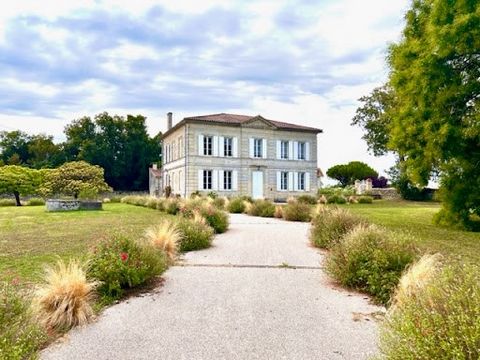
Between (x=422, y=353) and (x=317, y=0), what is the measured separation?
889cm

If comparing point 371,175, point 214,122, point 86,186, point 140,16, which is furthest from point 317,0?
point 371,175

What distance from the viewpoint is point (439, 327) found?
238 centimetres

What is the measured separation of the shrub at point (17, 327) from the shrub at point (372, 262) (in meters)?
3.79

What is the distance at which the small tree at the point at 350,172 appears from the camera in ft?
165

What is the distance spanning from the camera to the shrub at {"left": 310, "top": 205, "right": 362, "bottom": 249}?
866cm

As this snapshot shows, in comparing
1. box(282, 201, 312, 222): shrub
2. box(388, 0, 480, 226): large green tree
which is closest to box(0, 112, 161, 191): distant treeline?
box(282, 201, 312, 222): shrub

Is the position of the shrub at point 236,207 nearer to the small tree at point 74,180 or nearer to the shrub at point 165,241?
the small tree at point 74,180

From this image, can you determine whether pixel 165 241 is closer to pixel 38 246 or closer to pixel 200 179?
pixel 38 246

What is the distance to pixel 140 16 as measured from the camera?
10.9 m

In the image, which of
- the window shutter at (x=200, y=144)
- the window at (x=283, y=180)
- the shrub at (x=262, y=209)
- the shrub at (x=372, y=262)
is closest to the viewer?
the shrub at (x=372, y=262)

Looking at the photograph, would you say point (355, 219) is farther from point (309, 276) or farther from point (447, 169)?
point (447, 169)

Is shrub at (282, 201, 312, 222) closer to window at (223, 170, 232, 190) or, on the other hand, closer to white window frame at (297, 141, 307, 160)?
window at (223, 170, 232, 190)

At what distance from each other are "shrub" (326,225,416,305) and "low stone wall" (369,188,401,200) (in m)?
32.7

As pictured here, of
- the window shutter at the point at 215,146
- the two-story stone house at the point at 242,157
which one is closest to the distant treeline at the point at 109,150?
the two-story stone house at the point at 242,157
